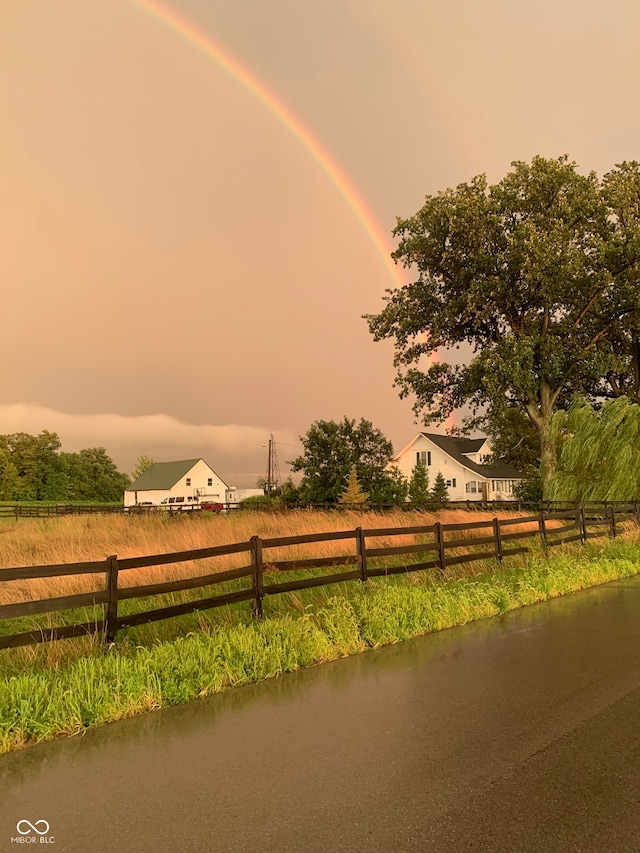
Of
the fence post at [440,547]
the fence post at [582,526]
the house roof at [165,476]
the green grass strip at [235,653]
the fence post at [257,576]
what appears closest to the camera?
→ the green grass strip at [235,653]

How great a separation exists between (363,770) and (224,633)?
11.7 feet

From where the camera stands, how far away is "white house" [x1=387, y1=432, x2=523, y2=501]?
59.9 meters

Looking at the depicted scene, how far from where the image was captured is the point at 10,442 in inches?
4628

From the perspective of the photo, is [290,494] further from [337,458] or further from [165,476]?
[165,476]

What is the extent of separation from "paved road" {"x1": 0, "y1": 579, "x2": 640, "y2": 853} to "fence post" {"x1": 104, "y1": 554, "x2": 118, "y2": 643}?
5.59ft

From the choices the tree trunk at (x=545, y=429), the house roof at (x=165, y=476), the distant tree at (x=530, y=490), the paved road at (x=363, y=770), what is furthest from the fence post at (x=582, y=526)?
the house roof at (x=165, y=476)

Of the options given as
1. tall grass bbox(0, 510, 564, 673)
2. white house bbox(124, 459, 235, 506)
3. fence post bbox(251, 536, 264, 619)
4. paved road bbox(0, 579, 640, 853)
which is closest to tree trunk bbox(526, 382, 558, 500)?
tall grass bbox(0, 510, 564, 673)

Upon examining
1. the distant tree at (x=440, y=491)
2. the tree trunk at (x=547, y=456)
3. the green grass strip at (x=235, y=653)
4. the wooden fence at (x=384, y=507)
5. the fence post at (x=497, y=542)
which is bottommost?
the green grass strip at (x=235, y=653)

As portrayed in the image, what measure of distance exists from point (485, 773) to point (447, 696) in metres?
1.89

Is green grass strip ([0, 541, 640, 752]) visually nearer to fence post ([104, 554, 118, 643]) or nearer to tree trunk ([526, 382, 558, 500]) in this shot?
fence post ([104, 554, 118, 643])

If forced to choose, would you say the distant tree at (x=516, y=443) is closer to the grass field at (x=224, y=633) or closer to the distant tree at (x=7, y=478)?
the grass field at (x=224, y=633)

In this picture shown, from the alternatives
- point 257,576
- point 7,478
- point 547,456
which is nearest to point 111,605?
point 257,576

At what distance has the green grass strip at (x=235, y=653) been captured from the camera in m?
5.51

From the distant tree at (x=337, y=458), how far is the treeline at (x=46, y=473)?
239 ft
